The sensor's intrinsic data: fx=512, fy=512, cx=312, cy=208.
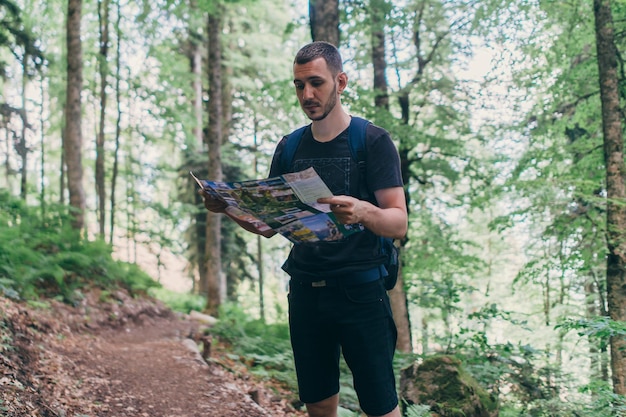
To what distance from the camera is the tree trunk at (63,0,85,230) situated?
1136cm

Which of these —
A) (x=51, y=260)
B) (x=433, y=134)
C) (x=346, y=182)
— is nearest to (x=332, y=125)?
(x=346, y=182)

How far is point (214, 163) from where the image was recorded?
1176cm

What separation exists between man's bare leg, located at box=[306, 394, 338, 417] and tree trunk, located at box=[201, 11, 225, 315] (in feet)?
30.7

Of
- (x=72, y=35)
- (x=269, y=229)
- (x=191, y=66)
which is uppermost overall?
(x=191, y=66)

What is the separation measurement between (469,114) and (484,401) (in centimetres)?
819

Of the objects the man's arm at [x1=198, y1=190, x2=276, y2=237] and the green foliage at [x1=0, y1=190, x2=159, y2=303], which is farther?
the green foliage at [x1=0, y1=190, x2=159, y2=303]

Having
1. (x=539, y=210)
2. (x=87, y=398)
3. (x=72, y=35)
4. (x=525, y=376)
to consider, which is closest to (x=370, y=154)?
(x=87, y=398)

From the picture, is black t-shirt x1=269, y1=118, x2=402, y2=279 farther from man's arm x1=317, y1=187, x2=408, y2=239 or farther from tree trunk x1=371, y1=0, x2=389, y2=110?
tree trunk x1=371, y1=0, x2=389, y2=110

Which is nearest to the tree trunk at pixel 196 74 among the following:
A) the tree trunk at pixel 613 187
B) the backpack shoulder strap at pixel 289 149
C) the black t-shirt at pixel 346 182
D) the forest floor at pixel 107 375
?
the forest floor at pixel 107 375

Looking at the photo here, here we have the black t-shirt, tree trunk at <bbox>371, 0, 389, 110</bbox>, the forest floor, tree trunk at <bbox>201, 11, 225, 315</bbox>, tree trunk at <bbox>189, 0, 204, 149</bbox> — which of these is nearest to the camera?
the black t-shirt

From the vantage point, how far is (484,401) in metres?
4.76

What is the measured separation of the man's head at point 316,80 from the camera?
2.44m

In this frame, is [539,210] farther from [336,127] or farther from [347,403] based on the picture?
[336,127]

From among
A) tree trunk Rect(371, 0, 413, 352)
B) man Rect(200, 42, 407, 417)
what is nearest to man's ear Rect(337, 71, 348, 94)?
man Rect(200, 42, 407, 417)
